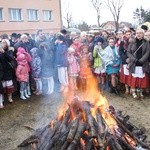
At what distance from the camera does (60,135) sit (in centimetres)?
632

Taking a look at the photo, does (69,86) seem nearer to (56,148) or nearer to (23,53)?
(23,53)

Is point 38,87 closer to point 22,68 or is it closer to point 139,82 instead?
point 22,68

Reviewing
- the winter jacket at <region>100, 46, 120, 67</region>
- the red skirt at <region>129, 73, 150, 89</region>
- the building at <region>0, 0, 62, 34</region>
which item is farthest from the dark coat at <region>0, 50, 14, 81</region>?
the building at <region>0, 0, 62, 34</region>

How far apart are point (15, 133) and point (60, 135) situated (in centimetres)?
217

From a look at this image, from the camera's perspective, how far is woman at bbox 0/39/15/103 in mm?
10383

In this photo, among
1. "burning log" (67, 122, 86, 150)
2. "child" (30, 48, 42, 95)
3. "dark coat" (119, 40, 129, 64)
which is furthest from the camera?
"child" (30, 48, 42, 95)

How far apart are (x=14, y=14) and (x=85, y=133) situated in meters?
36.0

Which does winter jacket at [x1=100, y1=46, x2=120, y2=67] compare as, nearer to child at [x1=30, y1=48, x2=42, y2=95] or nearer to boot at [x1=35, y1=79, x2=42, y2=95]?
child at [x1=30, y1=48, x2=42, y2=95]

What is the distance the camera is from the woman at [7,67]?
10.4 m

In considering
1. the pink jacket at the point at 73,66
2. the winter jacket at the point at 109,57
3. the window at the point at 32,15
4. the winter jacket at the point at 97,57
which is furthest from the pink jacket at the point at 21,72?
the window at the point at 32,15

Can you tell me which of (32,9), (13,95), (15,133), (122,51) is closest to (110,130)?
(15,133)

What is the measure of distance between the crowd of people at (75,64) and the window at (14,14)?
94.8 ft

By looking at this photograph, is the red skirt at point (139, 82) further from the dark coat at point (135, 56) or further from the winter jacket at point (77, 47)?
the winter jacket at point (77, 47)

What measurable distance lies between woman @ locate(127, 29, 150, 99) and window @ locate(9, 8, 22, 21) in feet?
103
